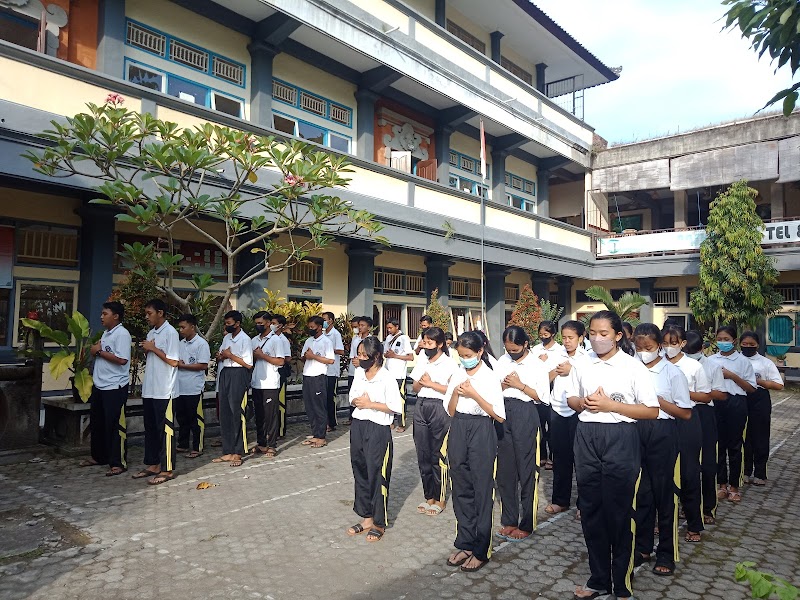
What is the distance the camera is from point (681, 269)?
1883cm

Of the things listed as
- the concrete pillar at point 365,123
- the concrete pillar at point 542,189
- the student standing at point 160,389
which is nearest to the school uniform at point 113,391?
the student standing at point 160,389

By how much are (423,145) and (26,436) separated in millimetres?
11443

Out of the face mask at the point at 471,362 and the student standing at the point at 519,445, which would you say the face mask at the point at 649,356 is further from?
the face mask at the point at 471,362

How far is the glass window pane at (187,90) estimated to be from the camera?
1023cm

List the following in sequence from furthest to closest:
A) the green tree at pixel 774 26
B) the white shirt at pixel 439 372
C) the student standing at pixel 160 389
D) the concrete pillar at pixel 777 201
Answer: the concrete pillar at pixel 777 201 < the student standing at pixel 160 389 < the white shirt at pixel 439 372 < the green tree at pixel 774 26

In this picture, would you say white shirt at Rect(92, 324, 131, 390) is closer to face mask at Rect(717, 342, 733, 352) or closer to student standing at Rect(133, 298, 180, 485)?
student standing at Rect(133, 298, 180, 485)

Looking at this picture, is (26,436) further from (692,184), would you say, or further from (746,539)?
(692,184)

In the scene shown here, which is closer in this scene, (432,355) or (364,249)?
(432,355)

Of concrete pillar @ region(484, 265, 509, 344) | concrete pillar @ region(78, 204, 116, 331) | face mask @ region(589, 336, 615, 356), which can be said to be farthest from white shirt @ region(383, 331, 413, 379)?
concrete pillar @ region(484, 265, 509, 344)

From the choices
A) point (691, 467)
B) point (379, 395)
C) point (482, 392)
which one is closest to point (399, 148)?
point (379, 395)

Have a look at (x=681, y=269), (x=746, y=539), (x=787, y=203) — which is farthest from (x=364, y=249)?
(x=787, y=203)

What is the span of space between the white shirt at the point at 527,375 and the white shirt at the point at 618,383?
1347 mm

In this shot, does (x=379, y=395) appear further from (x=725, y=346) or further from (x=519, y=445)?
(x=725, y=346)

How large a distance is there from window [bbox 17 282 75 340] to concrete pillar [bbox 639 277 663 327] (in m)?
17.6
